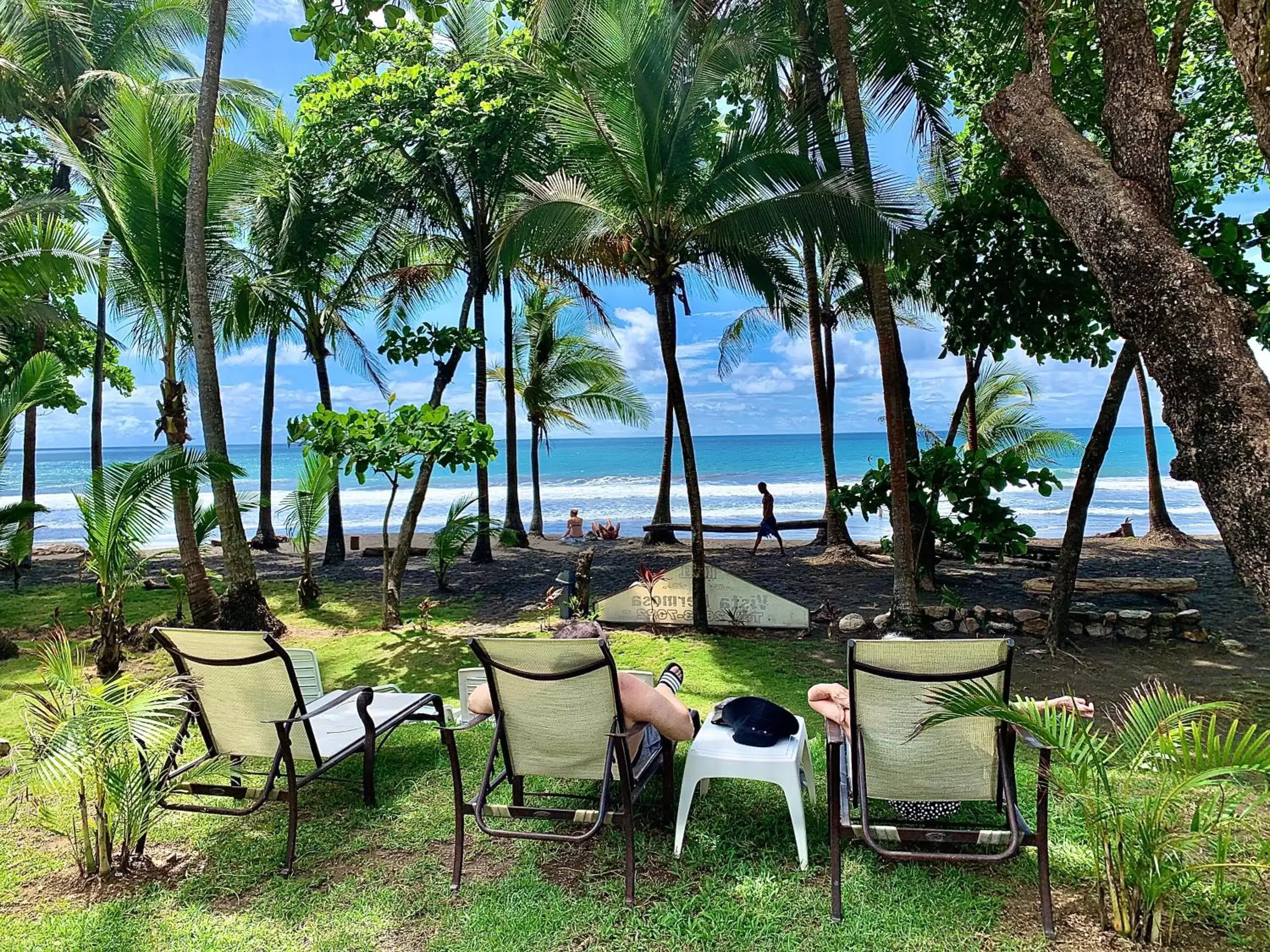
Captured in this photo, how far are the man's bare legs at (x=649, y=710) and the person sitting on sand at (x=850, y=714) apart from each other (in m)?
0.56

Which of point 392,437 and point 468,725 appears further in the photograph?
point 392,437

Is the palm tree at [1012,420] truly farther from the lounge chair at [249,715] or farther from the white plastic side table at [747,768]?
the lounge chair at [249,715]

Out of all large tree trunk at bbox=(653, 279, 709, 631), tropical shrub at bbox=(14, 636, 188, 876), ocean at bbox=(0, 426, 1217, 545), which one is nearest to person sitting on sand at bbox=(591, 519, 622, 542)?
ocean at bbox=(0, 426, 1217, 545)

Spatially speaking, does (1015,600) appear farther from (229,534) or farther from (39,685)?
(39,685)

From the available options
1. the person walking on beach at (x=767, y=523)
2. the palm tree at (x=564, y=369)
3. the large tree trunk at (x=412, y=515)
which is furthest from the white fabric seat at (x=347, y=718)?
the palm tree at (x=564, y=369)

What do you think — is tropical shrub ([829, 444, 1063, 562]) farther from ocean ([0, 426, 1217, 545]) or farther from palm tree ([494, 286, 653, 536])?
palm tree ([494, 286, 653, 536])

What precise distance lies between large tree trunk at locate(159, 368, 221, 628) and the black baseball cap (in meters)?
5.44

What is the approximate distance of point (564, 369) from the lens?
16.7 metres

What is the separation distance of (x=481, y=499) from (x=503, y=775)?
32.0ft

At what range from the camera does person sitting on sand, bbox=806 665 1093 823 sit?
8.29 ft

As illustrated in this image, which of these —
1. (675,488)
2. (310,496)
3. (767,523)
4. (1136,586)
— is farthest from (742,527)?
(675,488)

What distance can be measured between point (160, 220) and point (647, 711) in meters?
6.65

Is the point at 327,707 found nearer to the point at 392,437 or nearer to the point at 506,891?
the point at 506,891

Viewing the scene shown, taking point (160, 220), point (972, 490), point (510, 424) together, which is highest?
point (160, 220)
